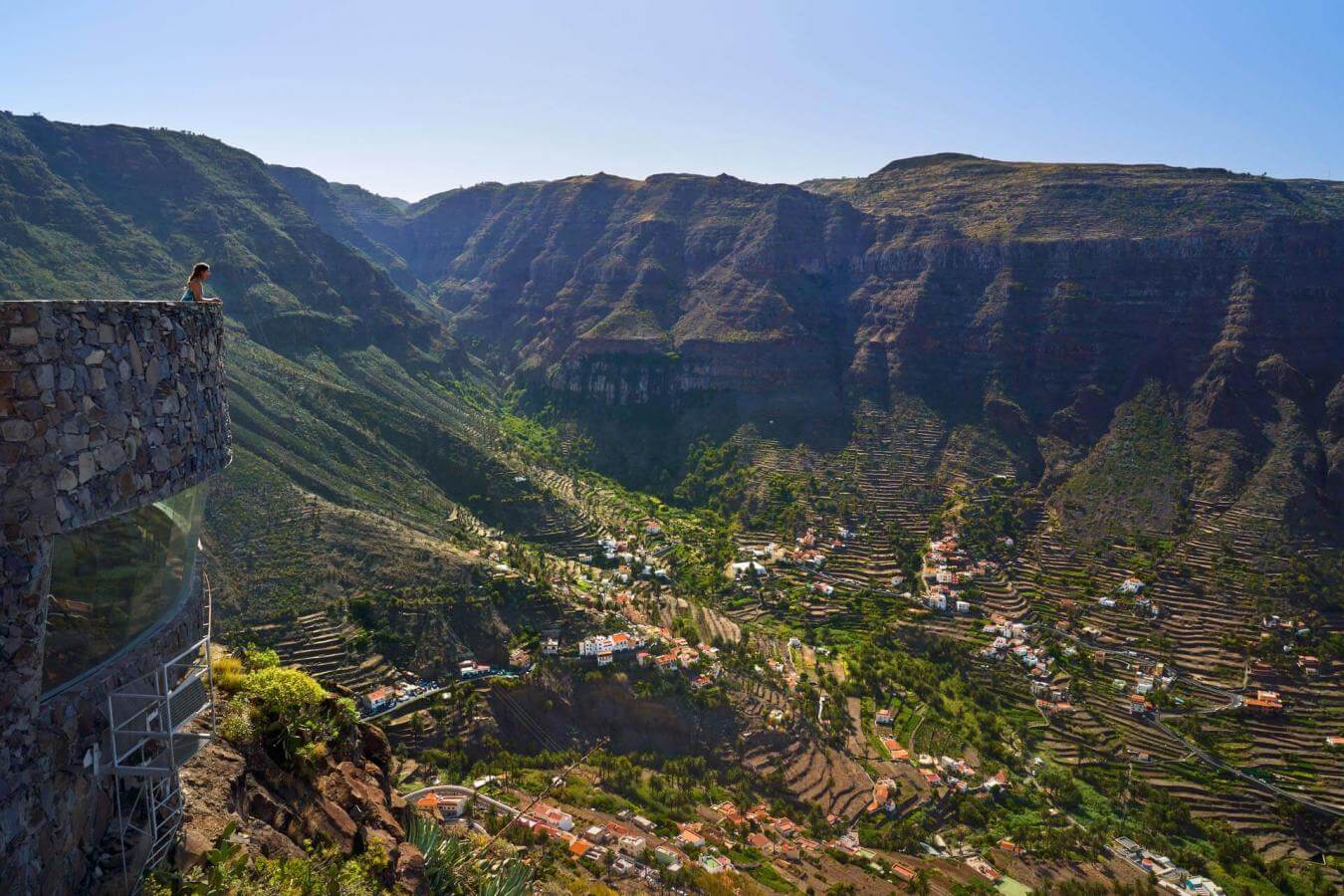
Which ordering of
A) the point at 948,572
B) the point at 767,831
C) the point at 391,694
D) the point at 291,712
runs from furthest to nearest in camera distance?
the point at 948,572
the point at 391,694
the point at 767,831
the point at 291,712

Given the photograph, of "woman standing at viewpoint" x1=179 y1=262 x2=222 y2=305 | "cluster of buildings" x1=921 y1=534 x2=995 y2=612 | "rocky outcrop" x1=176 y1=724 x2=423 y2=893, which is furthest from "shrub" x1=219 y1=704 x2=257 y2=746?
"cluster of buildings" x1=921 y1=534 x2=995 y2=612

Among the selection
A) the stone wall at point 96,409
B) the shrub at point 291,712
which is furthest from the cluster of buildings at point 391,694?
the stone wall at point 96,409

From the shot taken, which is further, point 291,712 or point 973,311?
point 973,311

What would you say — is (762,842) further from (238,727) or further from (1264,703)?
(1264,703)

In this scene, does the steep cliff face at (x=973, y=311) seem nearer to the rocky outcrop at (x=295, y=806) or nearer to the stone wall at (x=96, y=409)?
the rocky outcrop at (x=295, y=806)

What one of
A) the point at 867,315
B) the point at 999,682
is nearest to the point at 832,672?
the point at 999,682

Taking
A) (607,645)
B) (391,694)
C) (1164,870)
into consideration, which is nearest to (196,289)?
(391,694)

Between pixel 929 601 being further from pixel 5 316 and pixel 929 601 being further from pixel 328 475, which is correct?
pixel 5 316
